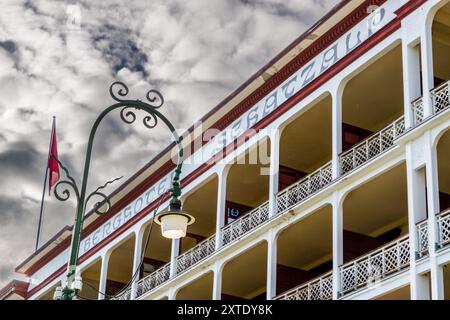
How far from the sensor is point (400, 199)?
26.5 meters

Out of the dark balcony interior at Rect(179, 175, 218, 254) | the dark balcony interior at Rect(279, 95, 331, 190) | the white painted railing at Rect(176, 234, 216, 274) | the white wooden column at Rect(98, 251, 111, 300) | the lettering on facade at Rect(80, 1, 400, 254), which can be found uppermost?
the lettering on facade at Rect(80, 1, 400, 254)

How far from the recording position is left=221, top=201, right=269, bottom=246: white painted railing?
95.7 ft

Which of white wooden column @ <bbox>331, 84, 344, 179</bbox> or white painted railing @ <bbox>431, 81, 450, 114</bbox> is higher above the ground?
white wooden column @ <bbox>331, 84, 344, 179</bbox>

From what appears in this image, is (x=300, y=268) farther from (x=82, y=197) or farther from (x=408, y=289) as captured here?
(x=82, y=197)

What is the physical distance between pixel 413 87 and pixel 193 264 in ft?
39.3

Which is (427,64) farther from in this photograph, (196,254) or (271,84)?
(196,254)

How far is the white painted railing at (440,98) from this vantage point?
72.5ft

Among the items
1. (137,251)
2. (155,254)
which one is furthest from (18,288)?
(137,251)

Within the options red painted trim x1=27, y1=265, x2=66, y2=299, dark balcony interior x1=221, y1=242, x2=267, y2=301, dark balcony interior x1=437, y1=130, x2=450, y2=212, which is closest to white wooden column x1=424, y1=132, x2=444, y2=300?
dark balcony interior x1=437, y1=130, x2=450, y2=212

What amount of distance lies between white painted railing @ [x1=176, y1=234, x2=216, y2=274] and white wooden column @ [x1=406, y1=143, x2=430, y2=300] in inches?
416

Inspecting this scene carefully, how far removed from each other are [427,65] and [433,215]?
3.82m

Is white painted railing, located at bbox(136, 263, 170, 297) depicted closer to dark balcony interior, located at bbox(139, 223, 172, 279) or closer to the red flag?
dark balcony interior, located at bbox(139, 223, 172, 279)

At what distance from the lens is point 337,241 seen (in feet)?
81.9
